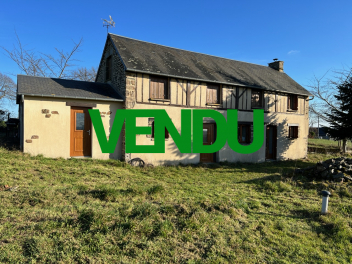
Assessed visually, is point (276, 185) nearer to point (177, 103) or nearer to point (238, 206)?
point (238, 206)

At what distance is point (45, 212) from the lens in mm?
4227

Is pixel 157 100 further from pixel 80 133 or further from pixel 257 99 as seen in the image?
pixel 257 99

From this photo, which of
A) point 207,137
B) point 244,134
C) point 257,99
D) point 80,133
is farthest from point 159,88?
point 257,99

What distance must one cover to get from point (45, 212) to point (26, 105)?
5660 millimetres

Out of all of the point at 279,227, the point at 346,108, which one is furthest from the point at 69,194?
the point at 346,108

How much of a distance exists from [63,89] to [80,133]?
6.03 feet

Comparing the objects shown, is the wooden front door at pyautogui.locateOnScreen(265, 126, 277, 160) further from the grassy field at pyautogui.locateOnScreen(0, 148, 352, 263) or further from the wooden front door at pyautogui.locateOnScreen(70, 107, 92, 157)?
the wooden front door at pyautogui.locateOnScreen(70, 107, 92, 157)

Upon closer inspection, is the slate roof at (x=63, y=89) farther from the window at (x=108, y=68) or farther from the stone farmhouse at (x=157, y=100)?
the window at (x=108, y=68)

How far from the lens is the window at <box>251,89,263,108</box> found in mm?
13312

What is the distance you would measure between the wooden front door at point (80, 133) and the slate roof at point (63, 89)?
0.64 metres

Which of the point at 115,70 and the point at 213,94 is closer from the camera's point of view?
the point at 115,70

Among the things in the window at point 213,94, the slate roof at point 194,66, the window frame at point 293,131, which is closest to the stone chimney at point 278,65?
the slate roof at point 194,66

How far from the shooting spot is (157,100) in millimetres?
10375

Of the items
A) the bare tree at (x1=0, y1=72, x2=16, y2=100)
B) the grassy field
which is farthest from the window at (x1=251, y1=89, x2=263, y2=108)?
the bare tree at (x1=0, y1=72, x2=16, y2=100)
